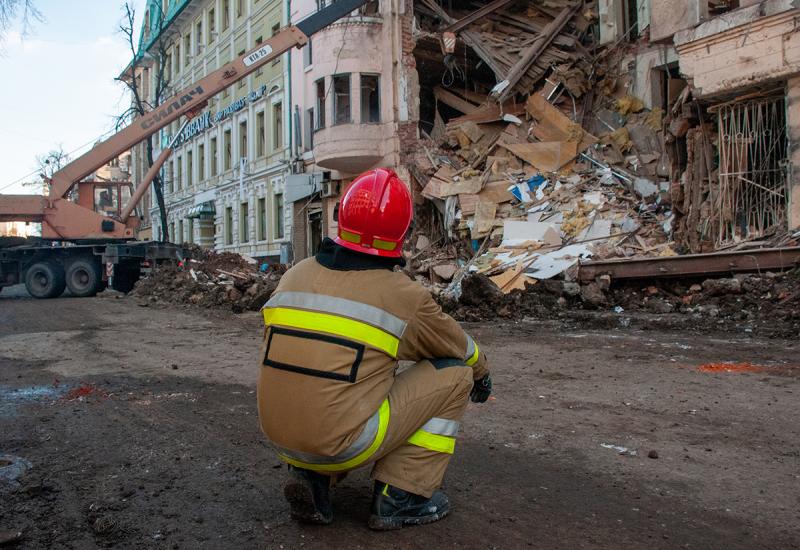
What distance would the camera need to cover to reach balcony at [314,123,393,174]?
22.5 m

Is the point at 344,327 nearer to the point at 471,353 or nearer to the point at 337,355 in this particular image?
the point at 337,355

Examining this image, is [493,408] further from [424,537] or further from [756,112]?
[756,112]

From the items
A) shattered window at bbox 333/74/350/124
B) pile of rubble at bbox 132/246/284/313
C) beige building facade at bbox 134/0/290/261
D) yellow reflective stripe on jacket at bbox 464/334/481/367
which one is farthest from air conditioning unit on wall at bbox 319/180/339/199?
yellow reflective stripe on jacket at bbox 464/334/481/367

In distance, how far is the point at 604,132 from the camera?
1872cm

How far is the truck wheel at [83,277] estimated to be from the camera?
61.5 ft

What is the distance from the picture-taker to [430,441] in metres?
2.73

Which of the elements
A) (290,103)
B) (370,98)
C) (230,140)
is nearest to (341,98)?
(370,98)

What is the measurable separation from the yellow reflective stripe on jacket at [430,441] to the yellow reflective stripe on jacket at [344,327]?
39 centimetres

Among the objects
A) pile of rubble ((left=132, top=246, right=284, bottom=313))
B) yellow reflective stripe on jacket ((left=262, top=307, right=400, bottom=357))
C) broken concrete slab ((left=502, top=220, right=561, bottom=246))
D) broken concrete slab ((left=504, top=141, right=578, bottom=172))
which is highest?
broken concrete slab ((left=504, top=141, right=578, bottom=172))

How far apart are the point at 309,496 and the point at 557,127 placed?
1733 cm

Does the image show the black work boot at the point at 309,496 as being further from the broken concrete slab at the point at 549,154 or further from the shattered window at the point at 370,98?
the shattered window at the point at 370,98

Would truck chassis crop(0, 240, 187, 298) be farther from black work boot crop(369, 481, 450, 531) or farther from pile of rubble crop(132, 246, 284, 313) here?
black work boot crop(369, 481, 450, 531)

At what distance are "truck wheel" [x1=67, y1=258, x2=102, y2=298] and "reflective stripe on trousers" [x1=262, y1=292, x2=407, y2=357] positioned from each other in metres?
18.2

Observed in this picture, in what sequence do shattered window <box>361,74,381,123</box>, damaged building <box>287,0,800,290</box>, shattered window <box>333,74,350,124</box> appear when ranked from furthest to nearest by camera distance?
shattered window <box>333,74,350,124</box> < shattered window <box>361,74,381,123</box> < damaged building <box>287,0,800,290</box>
